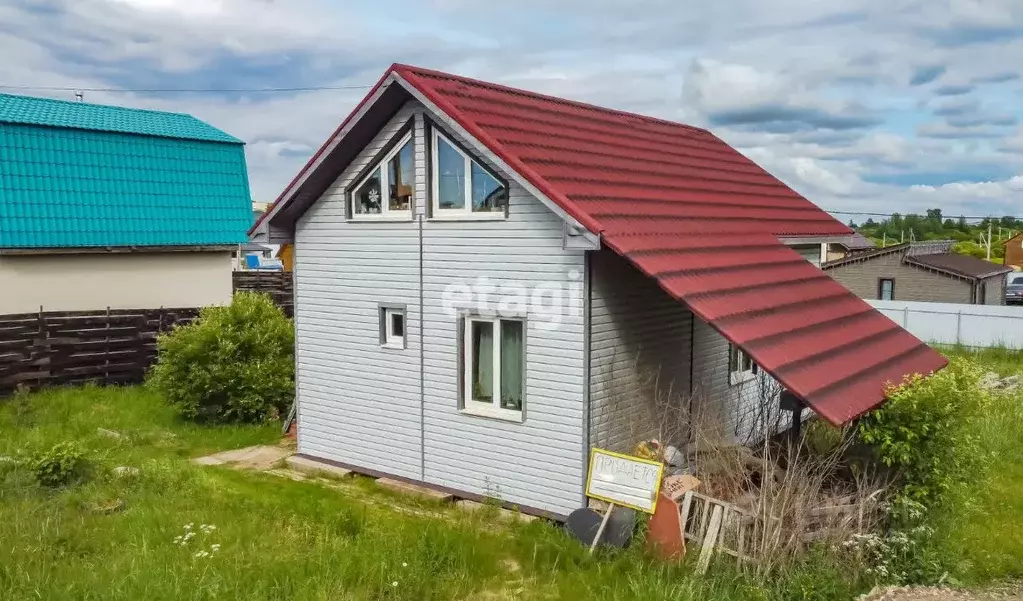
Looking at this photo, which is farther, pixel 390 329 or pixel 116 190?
pixel 116 190

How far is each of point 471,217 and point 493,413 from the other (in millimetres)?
2355

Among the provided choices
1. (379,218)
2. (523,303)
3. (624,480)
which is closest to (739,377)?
(523,303)

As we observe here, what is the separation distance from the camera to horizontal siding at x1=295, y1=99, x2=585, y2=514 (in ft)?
30.4

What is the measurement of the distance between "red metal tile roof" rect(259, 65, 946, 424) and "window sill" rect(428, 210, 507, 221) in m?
0.77

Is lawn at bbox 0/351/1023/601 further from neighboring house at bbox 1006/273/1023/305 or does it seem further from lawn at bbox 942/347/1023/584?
neighboring house at bbox 1006/273/1023/305

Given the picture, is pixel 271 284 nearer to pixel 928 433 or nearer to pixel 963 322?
pixel 928 433

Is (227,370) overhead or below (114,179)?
below

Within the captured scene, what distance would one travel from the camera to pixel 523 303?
9477mm

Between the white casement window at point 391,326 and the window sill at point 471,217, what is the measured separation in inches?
56.6

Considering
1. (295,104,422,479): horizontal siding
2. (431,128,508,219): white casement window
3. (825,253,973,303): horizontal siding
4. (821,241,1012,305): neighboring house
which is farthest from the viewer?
(825,253,973,303): horizontal siding

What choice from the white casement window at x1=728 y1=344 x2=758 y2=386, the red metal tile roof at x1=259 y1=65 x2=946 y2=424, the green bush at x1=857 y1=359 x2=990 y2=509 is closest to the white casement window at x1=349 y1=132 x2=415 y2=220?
the red metal tile roof at x1=259 y1=65 x2=946 y2=424

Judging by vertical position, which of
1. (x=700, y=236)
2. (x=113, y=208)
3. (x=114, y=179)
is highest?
(x=114, y=179)

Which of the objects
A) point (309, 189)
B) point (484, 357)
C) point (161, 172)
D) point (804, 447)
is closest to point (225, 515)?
point (484, 357)

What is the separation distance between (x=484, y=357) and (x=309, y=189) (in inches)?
135
